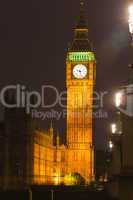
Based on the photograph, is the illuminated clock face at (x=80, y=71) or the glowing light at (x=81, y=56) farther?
the glowing light at (x=81, y=56)

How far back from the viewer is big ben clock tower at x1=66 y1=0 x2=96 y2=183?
12900 cm

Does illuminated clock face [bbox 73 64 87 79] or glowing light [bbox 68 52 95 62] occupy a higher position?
glowing light [bbox 68 52 95 62]

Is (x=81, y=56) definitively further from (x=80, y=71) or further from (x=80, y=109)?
(x=80, y=109)

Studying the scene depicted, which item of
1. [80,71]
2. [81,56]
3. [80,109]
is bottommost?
[80,109]

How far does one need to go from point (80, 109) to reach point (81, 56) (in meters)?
7.76

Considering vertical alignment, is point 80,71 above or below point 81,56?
below

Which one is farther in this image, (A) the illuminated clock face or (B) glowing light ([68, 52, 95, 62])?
(B) glowing light ([68, 52, 95, 62])

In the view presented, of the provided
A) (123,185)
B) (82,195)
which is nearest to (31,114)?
(82,195)

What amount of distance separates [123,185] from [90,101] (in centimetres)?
9731

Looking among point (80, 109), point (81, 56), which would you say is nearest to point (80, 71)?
point (81, 56)

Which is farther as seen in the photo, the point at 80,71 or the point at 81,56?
the point at 81,56

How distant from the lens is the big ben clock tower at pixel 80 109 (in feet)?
423

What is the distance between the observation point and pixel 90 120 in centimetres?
13200

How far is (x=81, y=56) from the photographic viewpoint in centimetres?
13112
